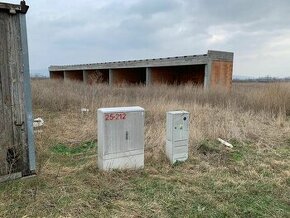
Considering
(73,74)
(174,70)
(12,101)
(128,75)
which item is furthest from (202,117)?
(73,74)

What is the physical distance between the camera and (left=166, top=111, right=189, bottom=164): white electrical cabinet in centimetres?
441

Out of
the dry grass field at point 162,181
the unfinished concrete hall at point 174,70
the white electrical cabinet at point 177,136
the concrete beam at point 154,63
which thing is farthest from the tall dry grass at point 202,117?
the concrete beam at point 154,63

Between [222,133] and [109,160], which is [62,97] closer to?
[222,133]

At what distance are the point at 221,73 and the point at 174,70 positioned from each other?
7.39 metres

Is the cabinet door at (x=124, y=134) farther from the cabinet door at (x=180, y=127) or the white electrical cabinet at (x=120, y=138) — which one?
the cabinet door at (x=180, y=127)

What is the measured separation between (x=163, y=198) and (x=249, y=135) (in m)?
3.83

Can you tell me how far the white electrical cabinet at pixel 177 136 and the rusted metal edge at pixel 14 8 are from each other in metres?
2.53

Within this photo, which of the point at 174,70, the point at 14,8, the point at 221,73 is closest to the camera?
the point at 14,8

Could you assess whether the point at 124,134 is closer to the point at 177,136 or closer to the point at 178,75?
the point at 177,136

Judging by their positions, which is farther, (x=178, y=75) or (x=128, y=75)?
(x=128, y=75)

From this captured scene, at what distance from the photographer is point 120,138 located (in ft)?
13.0

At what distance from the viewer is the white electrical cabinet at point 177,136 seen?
4.41m

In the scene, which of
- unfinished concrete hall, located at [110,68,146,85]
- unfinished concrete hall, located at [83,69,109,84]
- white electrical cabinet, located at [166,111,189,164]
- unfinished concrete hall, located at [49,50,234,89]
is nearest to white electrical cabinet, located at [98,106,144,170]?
white electrical cabinet, located at [166,111,189,164]

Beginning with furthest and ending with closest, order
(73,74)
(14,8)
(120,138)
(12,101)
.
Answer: (73,74) < (120,138) < (12,101) < (14,8)
